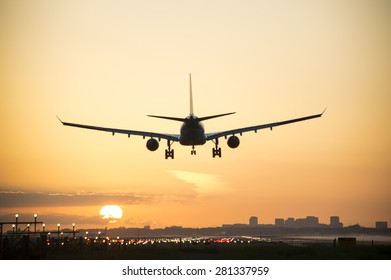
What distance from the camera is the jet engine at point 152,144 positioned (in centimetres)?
9538

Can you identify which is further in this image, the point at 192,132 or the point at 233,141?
the point at 233,141

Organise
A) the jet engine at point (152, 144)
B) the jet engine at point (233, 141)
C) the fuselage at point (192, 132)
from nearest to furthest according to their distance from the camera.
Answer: the fuselage at point (192, 132) < the jet engine at point (152, 144) < the jet engine at point (233, 141)

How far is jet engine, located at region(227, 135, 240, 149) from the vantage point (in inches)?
3772

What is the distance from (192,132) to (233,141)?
7399 millimetres

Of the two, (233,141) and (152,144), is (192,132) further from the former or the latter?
(233,141)

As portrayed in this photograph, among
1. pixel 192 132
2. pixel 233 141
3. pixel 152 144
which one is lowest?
pixel 152 144

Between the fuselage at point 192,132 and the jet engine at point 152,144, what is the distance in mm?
4295

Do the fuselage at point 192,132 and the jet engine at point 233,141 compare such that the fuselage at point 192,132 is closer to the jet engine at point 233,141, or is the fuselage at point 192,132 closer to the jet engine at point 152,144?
the jet engine at point 152,144

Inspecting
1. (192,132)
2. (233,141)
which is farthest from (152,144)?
(233,141)

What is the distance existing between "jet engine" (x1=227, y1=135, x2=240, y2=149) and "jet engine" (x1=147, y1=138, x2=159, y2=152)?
455 inches

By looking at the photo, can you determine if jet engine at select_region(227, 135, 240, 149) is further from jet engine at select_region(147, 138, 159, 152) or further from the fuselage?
jet engine at select_region(147, 138, 159, 152)

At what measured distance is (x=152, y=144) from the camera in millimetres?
95688
